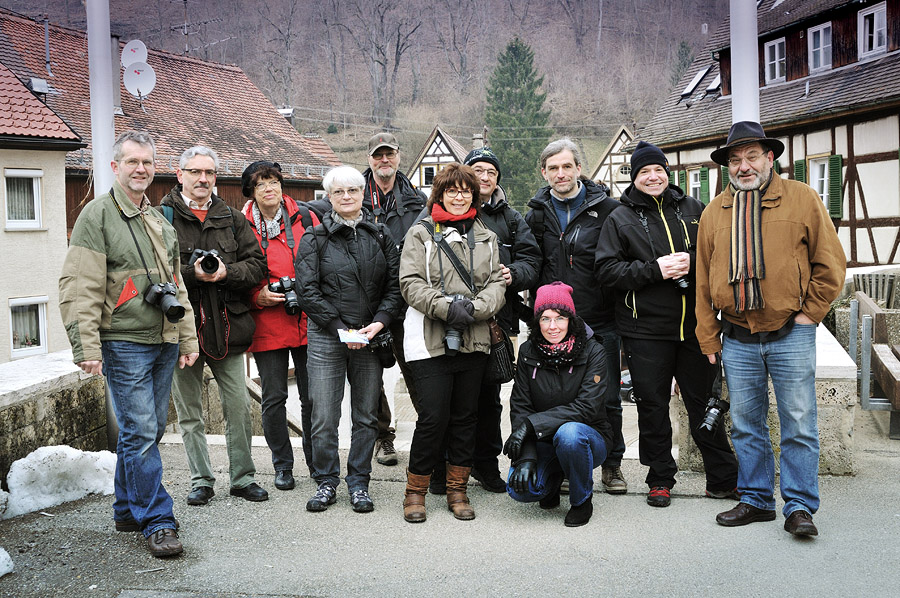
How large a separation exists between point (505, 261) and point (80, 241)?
2.36 m

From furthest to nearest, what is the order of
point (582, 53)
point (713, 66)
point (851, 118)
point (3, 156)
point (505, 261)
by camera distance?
1. point (582, 53)
2. point (713, 66)
3. point (3, 156)
4. point (851, 118)
5. point (505, 261)

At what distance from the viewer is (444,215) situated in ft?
16.1

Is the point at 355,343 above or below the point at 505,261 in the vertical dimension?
below

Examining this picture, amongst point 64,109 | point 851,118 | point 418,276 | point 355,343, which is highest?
point 64,109

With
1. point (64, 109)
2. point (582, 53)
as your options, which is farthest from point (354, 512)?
point (582, 53)

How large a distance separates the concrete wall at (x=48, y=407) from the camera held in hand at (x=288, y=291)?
1.67 meters

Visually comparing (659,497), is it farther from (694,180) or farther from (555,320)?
(694,180)

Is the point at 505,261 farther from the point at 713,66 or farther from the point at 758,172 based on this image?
the point at 713,66

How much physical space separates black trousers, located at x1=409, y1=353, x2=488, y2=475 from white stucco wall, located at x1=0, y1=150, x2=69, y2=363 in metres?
18.9

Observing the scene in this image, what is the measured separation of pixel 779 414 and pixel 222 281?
10.6 ft

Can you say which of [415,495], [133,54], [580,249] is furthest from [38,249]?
[580,249]

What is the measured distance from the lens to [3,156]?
2072 centimetres

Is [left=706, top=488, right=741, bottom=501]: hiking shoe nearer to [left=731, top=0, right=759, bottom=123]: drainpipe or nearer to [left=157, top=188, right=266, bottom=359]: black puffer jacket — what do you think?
[left=731, top=0, right=759, bottom=123]: drainpipe

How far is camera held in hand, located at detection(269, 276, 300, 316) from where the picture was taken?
5184mm
